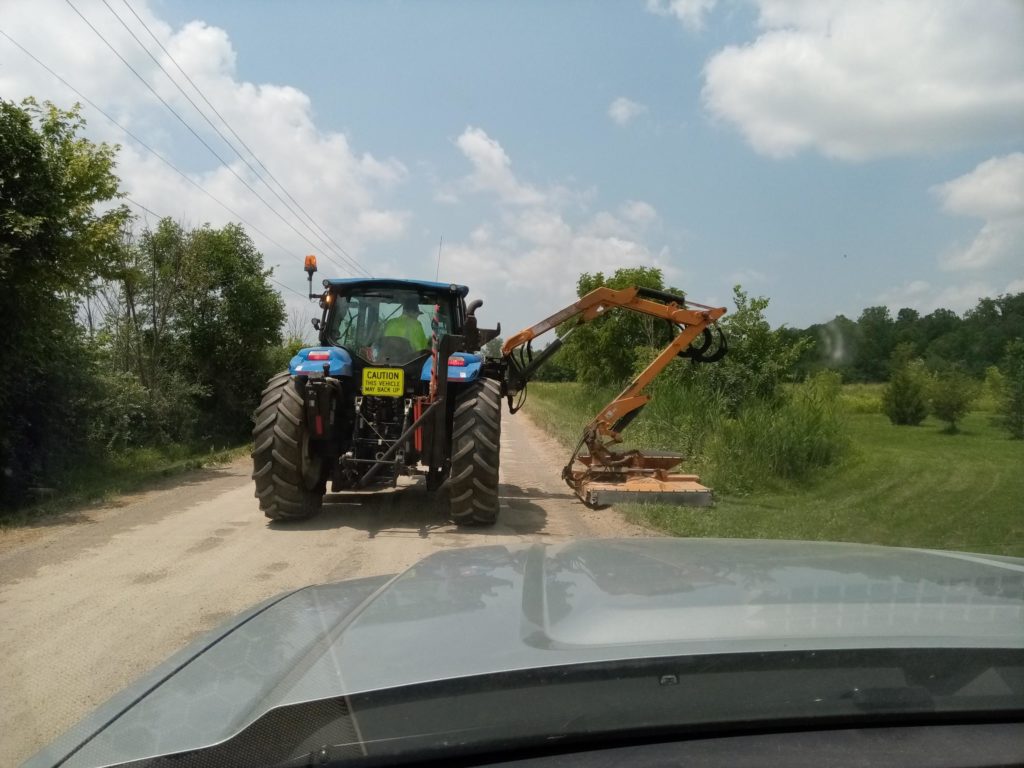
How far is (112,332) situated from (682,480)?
517 inches

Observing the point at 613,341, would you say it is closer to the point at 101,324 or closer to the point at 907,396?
the point at 907,396

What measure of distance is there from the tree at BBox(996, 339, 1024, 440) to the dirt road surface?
1359cm

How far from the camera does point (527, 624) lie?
87.4 inches

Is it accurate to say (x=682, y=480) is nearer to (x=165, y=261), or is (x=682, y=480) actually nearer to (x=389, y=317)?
(x=389, y=317)

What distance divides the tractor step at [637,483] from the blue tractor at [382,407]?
194cm

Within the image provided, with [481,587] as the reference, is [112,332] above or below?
above

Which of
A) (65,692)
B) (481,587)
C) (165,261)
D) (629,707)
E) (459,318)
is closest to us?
(629,707)

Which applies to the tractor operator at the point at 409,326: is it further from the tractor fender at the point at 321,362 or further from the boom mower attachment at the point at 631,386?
the boom mower attachment at the point at 631,386

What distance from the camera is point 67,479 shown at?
1185cm

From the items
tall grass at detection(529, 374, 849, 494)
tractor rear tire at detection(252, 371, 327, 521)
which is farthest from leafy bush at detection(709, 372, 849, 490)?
tractor rear tire at detection(252, 371, 327, 521)

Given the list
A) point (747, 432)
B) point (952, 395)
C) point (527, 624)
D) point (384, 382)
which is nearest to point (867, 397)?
point (952, 395)

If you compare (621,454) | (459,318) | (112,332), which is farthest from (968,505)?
(112,332)

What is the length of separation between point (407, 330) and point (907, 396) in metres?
21.1

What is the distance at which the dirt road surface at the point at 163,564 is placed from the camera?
13.5 ft
